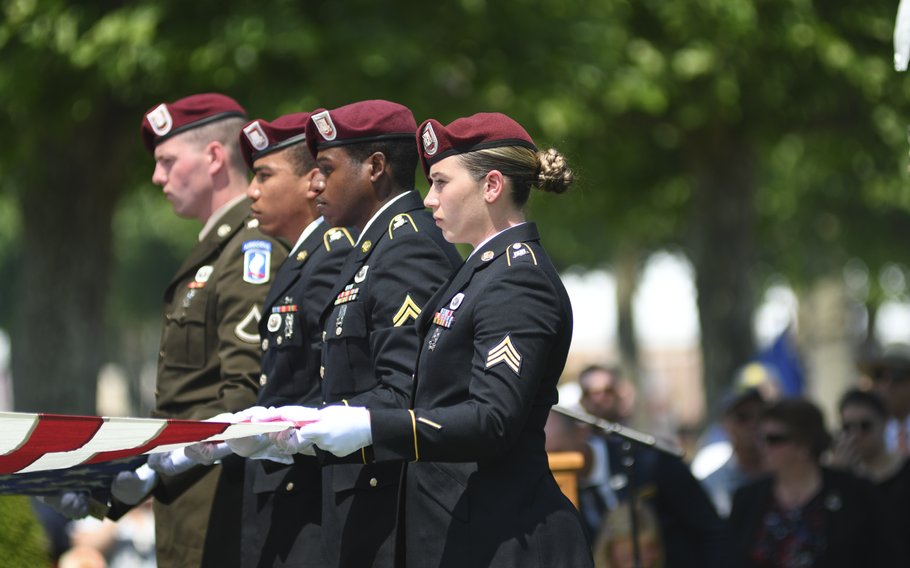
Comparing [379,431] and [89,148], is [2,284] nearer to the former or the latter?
[89,148]

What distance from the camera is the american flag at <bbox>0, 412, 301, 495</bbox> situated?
277cm

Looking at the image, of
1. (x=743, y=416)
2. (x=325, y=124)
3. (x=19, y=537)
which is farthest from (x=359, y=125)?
(x=743, y=416)

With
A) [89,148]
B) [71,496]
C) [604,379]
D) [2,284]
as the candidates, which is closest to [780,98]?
[604,379]

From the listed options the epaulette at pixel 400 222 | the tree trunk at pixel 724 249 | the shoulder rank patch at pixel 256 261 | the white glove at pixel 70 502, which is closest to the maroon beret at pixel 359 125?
the epaulette at pixel 400 222

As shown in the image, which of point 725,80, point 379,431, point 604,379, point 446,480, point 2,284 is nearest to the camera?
point 379,431

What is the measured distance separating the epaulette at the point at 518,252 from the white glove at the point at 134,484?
63.7 inches

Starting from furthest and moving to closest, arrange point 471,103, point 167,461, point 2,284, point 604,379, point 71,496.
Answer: point 2,284
point 471,103
point 604,379
point 71,496
point 167,461

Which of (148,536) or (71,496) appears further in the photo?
(148,536)

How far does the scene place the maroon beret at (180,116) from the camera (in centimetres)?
420

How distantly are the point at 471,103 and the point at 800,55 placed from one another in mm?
3738

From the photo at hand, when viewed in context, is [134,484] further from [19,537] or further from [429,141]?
[429,141]

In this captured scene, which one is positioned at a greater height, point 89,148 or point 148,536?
point 89,148

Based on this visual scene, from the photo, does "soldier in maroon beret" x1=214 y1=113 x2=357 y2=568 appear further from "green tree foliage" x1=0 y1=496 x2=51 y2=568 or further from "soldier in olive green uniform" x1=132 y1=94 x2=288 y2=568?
"green tree foliage" x1=0 y1=496 x2=51 y2=568

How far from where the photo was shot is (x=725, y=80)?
10.5 metres
